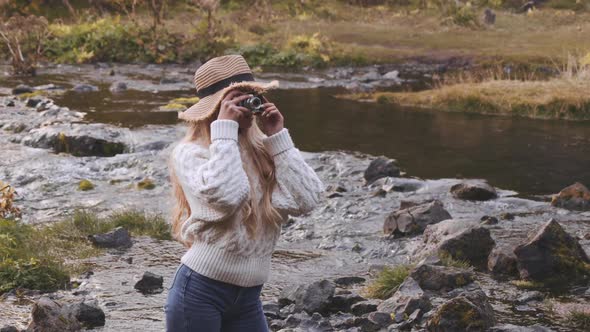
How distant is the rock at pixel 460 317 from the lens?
7195 mm

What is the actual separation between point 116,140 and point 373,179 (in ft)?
20.7

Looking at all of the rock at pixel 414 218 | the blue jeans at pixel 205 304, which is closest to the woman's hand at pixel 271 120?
the blue jeans at pixel 205 304

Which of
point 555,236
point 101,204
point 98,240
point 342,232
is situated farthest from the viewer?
point 101,204

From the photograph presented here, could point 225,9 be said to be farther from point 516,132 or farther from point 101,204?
point 101,204

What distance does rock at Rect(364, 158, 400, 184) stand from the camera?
14883 millimetres

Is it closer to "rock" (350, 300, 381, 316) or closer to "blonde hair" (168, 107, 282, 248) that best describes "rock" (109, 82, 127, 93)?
"rock" (350, 300, 381, 316)

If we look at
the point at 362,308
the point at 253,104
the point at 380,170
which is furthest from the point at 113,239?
the point at 253,104

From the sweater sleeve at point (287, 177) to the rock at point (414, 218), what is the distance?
7185mm

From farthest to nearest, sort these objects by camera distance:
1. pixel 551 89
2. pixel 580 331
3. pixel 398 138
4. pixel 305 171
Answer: pixel 551 89
pixel 398 138
pixel 580 331
pixel 305 171

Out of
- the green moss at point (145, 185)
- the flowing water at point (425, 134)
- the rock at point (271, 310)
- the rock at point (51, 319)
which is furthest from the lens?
the flowing water at point (425, 134)

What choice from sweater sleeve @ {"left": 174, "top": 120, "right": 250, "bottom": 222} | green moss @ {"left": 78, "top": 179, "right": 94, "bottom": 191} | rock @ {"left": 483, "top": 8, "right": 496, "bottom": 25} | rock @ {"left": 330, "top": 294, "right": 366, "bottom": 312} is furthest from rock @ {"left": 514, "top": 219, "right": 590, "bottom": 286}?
rock @ {"left": 483, "top": 8, "right": 496, "bottom": 25}

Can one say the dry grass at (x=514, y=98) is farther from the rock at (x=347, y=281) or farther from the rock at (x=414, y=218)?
the rock at (x=347, y=281)

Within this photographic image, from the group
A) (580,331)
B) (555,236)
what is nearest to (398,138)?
(555,236)

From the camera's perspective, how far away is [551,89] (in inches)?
930
